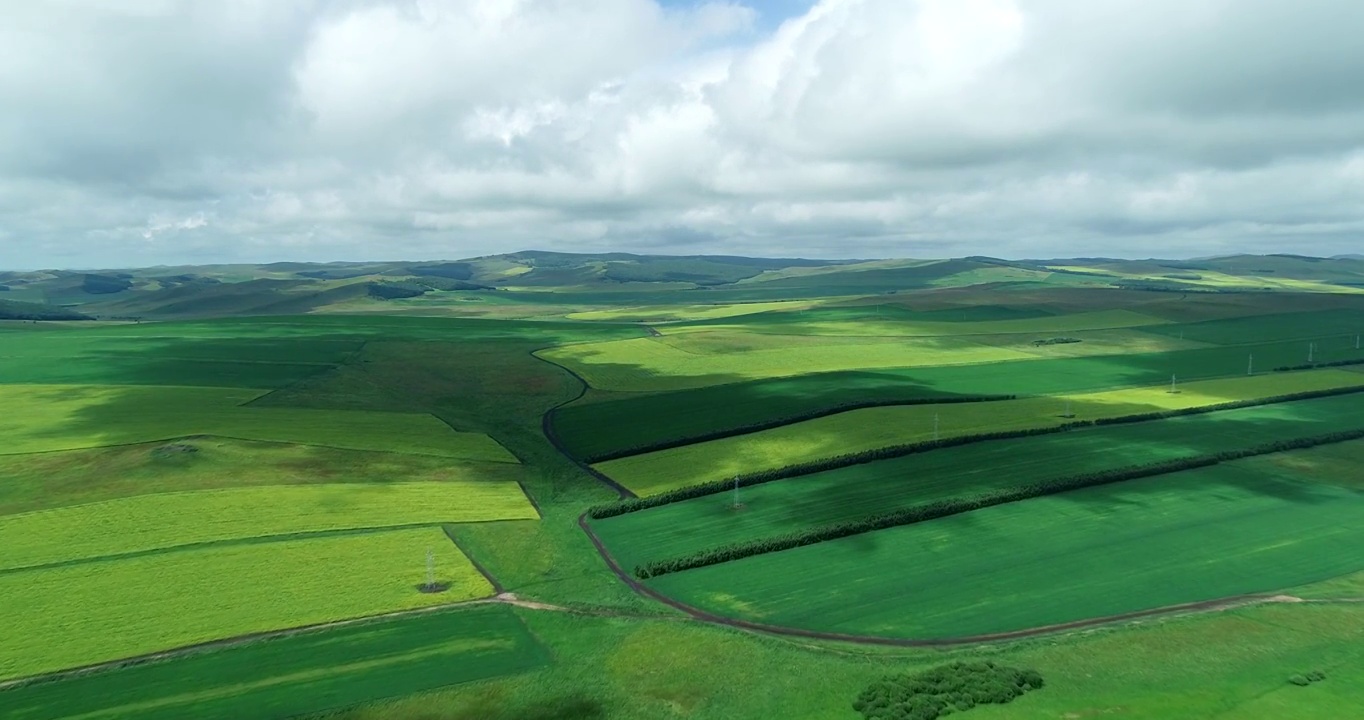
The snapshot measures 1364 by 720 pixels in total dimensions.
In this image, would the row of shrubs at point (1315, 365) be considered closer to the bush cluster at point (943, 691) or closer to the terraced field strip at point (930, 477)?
the terraced field strip at point (930, 477)

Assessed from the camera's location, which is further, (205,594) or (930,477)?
(930,477)

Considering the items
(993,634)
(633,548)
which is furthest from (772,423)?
(993,634)

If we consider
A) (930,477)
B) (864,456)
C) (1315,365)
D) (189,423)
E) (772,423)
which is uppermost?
(1315,365)

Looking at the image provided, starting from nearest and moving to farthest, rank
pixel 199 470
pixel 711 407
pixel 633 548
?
1. pixel 633 548
2. pixel 199 470
3. pixel 711 407

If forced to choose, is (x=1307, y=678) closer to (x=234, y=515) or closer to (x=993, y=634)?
(x=993, y=634)

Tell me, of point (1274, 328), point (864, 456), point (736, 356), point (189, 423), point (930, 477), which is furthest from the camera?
point (1274, 328)

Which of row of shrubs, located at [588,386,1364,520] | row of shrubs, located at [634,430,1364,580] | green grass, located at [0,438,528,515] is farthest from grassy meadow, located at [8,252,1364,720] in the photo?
row of shrubs, located at [588,386,1364,520]
